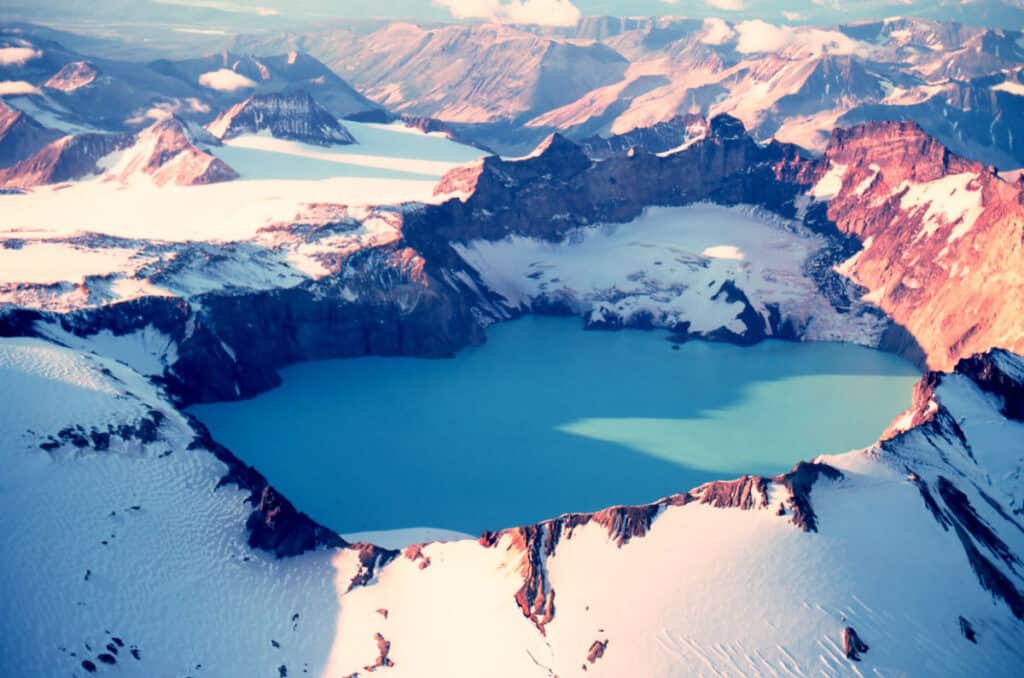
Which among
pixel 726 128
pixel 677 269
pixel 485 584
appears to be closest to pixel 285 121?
pixel 726 128

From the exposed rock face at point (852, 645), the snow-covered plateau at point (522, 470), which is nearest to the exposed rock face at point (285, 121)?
the snow-covered plateau at point (522, 470)

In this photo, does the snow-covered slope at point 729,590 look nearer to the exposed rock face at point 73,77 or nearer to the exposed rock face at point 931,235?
the exposed rock face at point 931,235

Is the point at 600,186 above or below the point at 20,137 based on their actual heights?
above

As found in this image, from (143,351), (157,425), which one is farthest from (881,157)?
(157,425)

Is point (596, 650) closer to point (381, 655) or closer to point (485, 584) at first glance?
point (485, 584)

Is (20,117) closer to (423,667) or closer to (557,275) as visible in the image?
(557,275)

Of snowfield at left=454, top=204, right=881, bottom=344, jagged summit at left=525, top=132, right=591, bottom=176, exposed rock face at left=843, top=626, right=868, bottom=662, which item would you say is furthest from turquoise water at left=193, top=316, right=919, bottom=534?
jagged summit at left=525, top=132, right=591, bottom=176

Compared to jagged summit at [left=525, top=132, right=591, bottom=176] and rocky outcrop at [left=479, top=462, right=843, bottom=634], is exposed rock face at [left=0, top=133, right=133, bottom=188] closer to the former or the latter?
jagged summit at [left=525, top=132, right=591, bottom=176]
